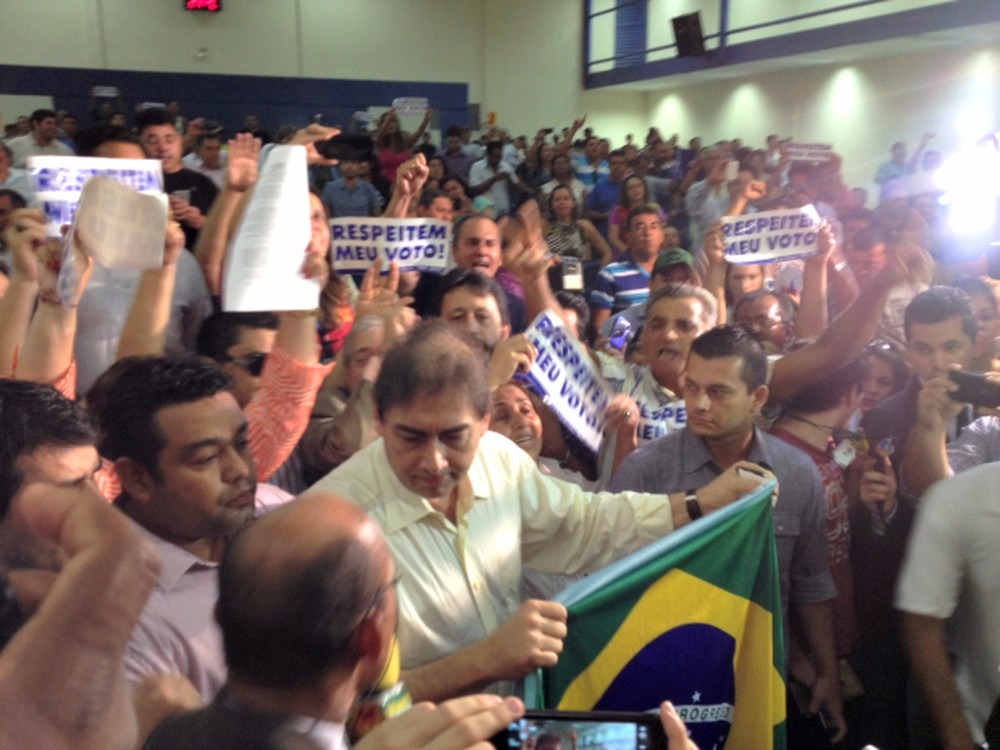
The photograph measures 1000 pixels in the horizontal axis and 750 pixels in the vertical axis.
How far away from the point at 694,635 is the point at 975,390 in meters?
0.85

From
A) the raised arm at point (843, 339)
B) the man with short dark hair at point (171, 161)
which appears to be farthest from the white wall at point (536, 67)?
the raised arm at point (843, 339)

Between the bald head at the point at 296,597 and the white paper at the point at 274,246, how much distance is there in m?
1.16

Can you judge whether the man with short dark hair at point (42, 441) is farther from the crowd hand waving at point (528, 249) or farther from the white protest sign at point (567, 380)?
the crowd hand waving at point (528, 249)

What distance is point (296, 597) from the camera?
1.08 meters

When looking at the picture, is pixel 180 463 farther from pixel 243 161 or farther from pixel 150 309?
pixel 243 161

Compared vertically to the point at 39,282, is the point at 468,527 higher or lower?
lower

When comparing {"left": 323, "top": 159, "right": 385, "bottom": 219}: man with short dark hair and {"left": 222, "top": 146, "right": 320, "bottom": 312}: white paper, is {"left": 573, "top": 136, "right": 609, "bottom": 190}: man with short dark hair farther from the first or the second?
{"left": 222, "top": 146, "right": 320, "bottom": 312}: white paper

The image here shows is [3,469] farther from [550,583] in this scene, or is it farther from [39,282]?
[550,583]

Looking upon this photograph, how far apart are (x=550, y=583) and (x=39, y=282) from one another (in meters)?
1.30

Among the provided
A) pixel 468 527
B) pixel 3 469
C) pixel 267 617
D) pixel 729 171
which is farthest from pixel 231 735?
pixel 729 171

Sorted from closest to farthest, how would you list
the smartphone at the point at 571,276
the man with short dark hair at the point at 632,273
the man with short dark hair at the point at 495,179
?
the smartphone at the point at 571,276 → the man with short dark hair at the point at 632,273 → the man with short dark hair at the point at 495,179

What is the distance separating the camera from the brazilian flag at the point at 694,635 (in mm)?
1851

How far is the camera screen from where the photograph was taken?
1.39m

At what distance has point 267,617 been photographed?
1.07 metres
